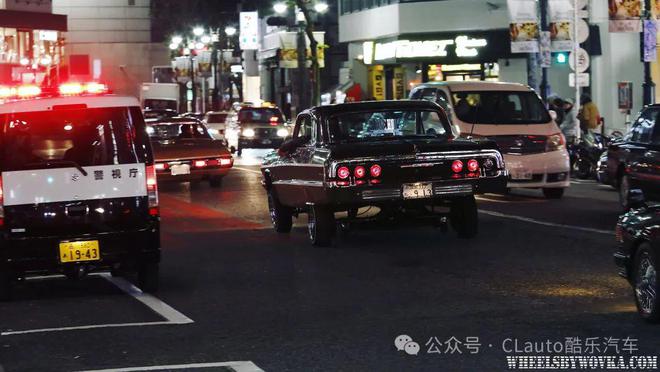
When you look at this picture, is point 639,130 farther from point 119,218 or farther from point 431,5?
point 431,5

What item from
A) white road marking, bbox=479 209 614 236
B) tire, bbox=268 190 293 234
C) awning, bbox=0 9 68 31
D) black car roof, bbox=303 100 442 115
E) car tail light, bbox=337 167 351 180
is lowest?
white road marking, bbox=479 209 614 236

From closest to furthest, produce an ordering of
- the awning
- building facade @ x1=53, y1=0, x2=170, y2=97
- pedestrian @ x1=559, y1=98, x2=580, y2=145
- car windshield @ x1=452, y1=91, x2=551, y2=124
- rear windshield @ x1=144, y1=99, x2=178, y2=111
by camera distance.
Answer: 1. car windshield @ x1=452, y1=91, x2=551, y2=124
2. pedestrian @ x1=559, y1=98, x2=580, y2=145
3. the awning
4. rear windshield @ x1=144, y1=99, x2=178, y2=111
5. building facade @ x1=53, y1=0, x2=170, y2=97

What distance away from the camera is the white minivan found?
22.5 metres

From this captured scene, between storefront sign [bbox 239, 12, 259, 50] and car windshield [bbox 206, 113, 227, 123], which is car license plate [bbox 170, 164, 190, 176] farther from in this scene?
storefront sign [bbox 239, 12, 259, 50]

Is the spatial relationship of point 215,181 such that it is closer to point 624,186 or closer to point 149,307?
point 624,186

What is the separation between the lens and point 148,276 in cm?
1276

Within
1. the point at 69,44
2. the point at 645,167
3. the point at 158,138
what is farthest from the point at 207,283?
the point at 69,44

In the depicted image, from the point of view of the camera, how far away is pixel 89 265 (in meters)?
12.4

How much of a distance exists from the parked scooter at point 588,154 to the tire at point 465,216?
471 inches

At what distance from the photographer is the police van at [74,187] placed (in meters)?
12.2

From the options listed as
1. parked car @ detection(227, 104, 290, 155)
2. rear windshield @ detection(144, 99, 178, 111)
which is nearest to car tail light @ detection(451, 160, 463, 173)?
→ parked car @ detection(227, 104, 290, 155)

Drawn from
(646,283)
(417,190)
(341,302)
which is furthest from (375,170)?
(646,283)

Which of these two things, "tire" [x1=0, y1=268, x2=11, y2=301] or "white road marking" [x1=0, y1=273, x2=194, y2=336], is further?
"tire" [x1=0, y1=268, x2=11, y2=301]

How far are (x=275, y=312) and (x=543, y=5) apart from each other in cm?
2568
